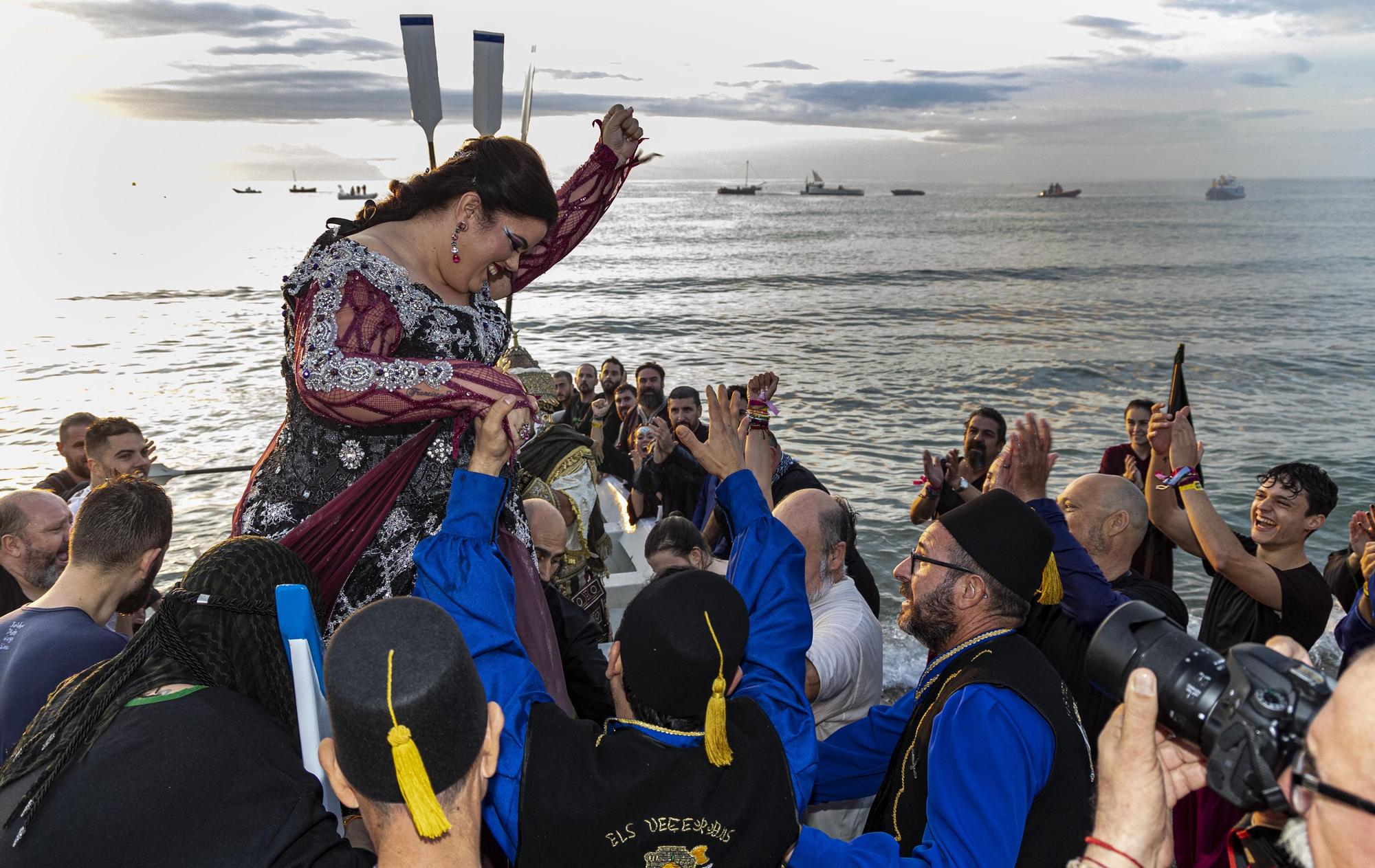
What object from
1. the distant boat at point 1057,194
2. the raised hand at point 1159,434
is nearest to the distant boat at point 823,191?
the distant boat at point 1057,194

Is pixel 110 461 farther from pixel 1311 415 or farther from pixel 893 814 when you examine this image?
pixel 1311 415

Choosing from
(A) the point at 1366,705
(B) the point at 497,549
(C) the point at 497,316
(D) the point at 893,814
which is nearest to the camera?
(A) the point at 1366,705

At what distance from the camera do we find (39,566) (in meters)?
4.28

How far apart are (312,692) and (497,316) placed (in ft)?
3.99

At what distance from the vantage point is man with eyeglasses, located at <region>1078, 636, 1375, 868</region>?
4.18 feet

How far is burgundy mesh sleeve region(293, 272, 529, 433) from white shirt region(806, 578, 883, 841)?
1.82 metres

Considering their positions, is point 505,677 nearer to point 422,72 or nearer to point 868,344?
point 422,72

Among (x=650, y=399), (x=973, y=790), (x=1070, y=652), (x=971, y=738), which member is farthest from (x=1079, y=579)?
(x=650, y=399)

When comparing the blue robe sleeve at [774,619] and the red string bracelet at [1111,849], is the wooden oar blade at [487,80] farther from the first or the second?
the red string bracelet at [1111,849]

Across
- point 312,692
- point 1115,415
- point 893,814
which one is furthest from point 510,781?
point 1115,415

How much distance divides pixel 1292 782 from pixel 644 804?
1.14m

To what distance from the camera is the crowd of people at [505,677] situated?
168 cm

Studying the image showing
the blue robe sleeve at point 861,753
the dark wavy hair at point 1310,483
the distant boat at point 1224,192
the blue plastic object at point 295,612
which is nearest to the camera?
the blue plastic object at point 295,612

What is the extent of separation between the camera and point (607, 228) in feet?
275
